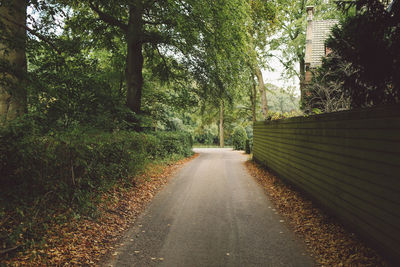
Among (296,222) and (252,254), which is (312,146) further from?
(252,254)

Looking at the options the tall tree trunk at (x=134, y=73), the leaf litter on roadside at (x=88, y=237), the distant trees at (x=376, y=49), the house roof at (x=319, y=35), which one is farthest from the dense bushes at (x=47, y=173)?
the house roof at (x=319, y=35)

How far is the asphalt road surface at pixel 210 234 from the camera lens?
3533mm

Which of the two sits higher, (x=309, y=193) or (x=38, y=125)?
(x=38, y=125)

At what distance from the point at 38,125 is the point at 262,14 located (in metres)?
10.9

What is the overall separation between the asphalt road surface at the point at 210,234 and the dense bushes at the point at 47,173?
4.21 feet

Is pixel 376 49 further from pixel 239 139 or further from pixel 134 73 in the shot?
pixel 239 139

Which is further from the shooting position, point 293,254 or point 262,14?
point 262,14

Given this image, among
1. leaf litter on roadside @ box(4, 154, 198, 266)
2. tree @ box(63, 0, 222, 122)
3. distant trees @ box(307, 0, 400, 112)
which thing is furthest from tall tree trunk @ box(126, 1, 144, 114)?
distant trees @ box(307, 0, 400, 112)

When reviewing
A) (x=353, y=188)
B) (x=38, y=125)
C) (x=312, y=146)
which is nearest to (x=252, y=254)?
(x=353, y=188)

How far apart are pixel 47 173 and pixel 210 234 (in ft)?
9.66

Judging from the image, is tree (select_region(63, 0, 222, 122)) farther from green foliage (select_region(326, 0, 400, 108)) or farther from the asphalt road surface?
the asphalt road surface

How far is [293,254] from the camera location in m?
3.63

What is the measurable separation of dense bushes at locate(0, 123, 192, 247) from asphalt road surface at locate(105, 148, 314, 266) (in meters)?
1.28

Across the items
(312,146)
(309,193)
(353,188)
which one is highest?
(312,146)
